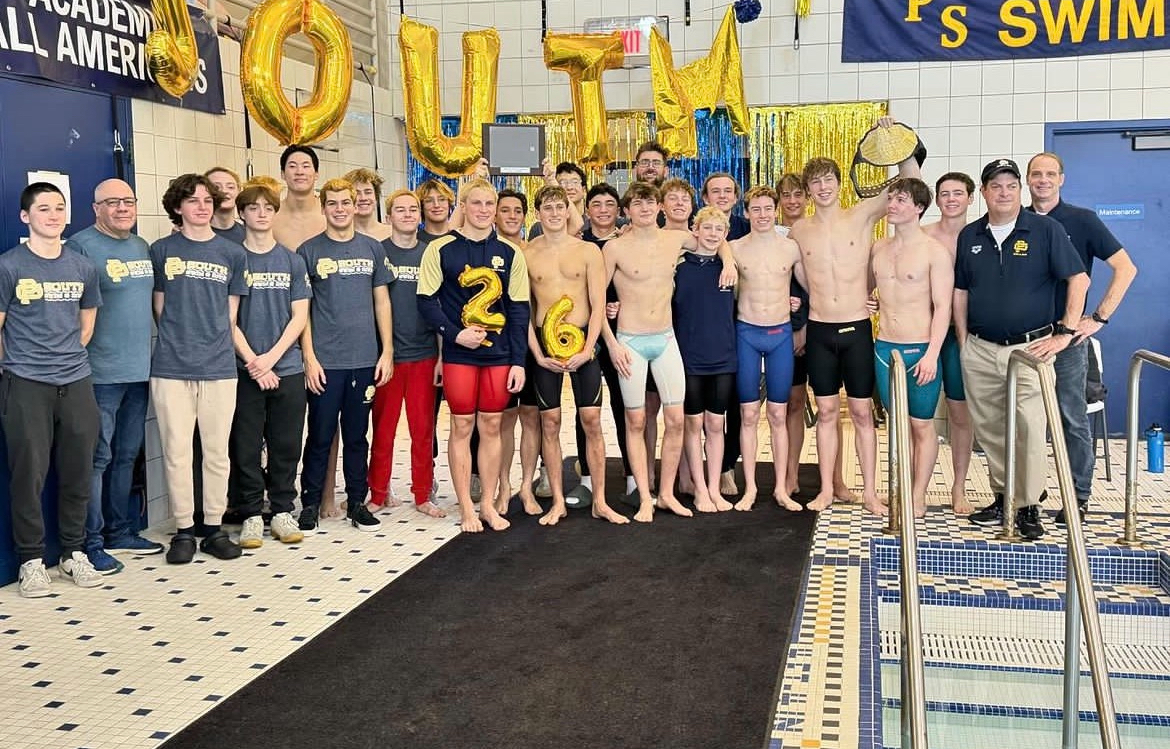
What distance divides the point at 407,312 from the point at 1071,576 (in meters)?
3.35

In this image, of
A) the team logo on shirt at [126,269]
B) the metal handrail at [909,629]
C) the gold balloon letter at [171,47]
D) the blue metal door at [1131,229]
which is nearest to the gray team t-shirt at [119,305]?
the team logo on shirt at [126,269]

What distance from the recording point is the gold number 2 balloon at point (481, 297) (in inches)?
210

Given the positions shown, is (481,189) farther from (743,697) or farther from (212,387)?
(743,697)

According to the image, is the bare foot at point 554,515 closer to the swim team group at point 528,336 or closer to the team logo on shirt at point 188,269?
the swim team group at point 528,336

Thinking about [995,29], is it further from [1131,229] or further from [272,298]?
[272,298]

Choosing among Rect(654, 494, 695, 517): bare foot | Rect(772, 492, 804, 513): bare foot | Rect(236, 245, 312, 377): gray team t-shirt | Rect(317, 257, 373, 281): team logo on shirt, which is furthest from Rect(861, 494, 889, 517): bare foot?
Rect(236, 245, 312, 377): gray team t-shirt

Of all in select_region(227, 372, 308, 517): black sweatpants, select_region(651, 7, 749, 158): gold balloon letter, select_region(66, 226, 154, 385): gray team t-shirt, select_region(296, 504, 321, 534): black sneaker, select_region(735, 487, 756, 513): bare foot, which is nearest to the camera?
select_region(66, 226, 154, 385): gray team t-shirt

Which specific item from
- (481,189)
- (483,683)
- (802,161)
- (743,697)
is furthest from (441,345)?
(802,161)

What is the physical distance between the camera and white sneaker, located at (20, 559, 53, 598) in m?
4.56

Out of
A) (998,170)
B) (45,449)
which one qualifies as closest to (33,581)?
(45,449)

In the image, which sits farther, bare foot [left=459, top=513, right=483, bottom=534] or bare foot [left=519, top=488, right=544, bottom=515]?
bare foot [left=519, top=488, right=544, bottom=515]

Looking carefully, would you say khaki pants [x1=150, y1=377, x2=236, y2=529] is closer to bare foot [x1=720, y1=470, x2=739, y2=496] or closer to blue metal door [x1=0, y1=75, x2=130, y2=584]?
blue metal door [x1=0, y1=75, x2=130, y2=584]

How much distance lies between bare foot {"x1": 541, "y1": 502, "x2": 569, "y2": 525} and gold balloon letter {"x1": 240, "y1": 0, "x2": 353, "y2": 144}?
2.37 meters

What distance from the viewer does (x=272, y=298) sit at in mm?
5266
